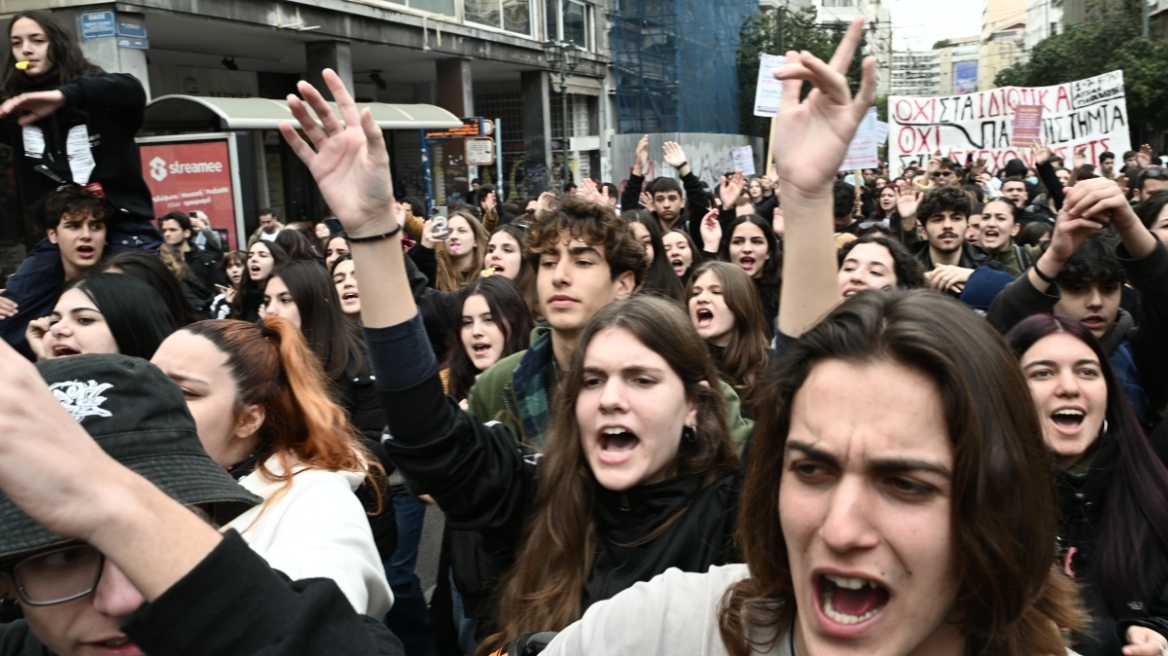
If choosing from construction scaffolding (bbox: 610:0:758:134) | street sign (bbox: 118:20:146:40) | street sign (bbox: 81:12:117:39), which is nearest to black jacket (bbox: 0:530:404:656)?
street sign (bbox: 81:12:117:39)

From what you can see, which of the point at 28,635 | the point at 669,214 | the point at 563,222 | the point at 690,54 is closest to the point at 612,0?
the point at 690,54

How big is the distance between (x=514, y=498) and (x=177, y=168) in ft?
35.9

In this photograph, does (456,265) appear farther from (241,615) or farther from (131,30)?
(131,30)

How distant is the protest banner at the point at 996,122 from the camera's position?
15.0m

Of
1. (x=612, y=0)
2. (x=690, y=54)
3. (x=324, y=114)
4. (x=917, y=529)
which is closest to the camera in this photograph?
(x=917, y=529)

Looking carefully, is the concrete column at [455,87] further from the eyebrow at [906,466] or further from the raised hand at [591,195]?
the eyebrow at [906,466]

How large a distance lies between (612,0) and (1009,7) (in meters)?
98.5

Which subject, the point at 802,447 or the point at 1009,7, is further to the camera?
the point at 1009,7

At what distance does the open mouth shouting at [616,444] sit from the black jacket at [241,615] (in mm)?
1261

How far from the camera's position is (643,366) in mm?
2566

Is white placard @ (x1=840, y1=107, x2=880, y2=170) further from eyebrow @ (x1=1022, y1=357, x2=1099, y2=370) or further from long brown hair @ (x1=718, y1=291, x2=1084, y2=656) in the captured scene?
long brown hair @ (x1=718, y1=291, x2=1084, y2=656)

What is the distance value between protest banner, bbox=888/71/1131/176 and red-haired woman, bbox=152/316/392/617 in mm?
15017

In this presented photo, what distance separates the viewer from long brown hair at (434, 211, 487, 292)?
7652mm

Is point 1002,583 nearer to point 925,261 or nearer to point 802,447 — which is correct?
point 802,447
